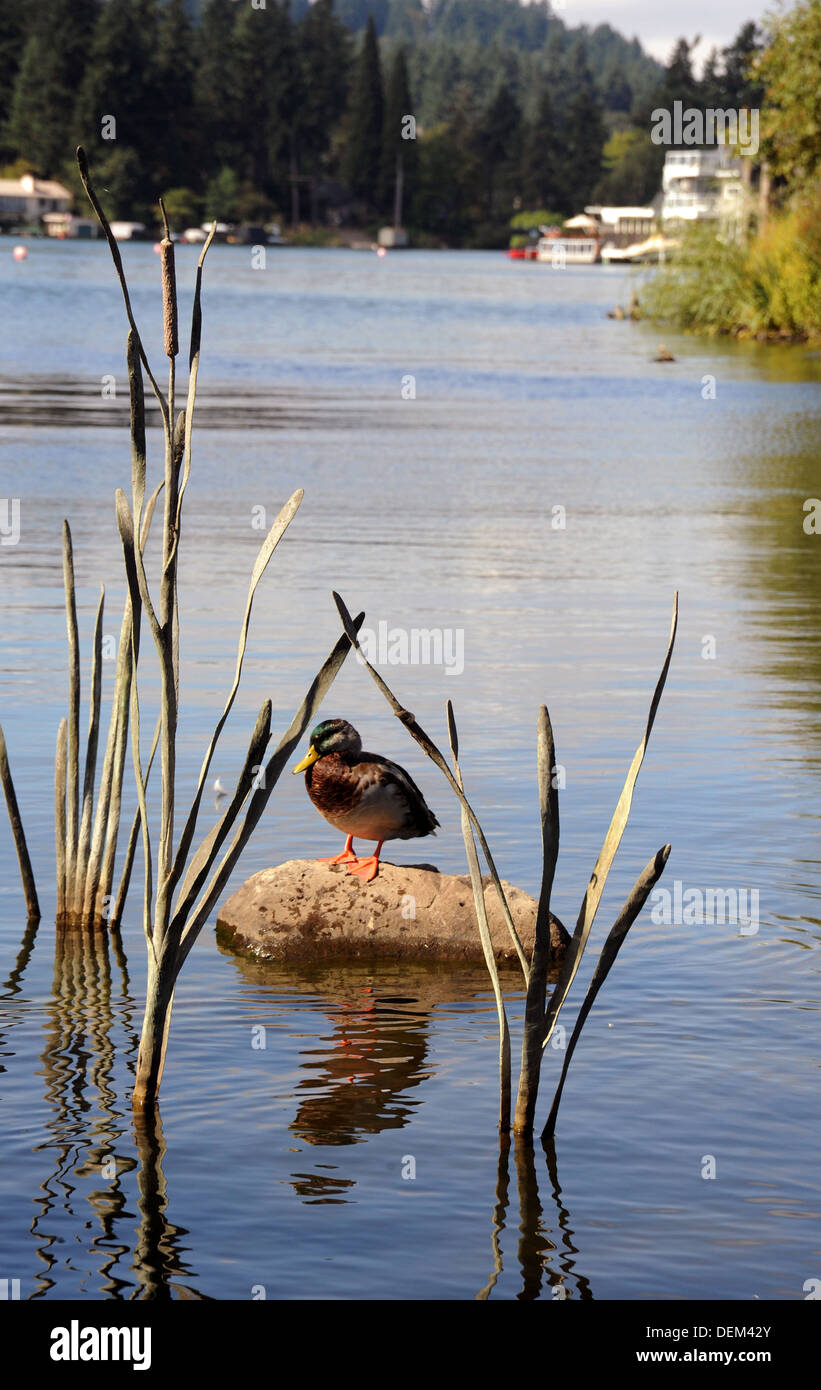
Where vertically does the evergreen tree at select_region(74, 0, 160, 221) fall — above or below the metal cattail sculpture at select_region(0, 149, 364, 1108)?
above

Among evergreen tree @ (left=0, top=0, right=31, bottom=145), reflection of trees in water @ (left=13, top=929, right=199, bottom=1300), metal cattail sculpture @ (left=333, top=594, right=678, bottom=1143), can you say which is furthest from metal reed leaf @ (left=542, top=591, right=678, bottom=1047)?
evergreen tree @ (left=0, top=0, right=31, bottom=145)

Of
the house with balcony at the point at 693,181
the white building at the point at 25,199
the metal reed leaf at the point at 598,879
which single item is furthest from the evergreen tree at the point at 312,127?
the metal reed leaf at the point at 598,879

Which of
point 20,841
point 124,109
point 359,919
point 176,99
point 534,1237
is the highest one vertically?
point 176,99

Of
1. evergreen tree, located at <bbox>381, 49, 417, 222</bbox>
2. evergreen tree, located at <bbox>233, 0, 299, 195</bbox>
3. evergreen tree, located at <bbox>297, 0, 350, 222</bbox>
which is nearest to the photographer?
evergreen tree, located at <bbox>233, 0, 299, 195</bbox>

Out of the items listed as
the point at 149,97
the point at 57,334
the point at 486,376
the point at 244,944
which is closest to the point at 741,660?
the point at 244,944

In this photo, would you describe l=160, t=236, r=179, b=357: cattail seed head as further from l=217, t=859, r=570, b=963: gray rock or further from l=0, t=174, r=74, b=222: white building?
l=0, t=174, r=74, b=222: white building

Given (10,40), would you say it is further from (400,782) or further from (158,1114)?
(158,1114)

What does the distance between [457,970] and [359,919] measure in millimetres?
440

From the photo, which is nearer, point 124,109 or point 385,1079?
point 385,1079

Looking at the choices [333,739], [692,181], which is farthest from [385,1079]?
[692,181]

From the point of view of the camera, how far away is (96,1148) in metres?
6.14

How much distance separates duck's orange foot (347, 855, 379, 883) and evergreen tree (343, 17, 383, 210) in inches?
7454

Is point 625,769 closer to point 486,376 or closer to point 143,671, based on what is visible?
point 143,671

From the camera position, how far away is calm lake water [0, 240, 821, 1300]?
5.68 meters
